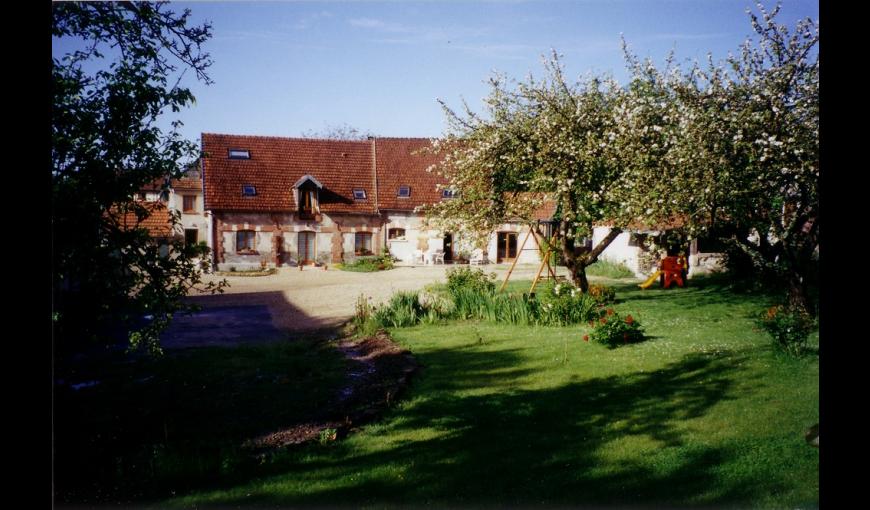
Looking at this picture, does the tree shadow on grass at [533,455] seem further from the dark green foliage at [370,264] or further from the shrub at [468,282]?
the dark green foliage at [370,264]

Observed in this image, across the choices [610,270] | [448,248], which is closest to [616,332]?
[610,270]

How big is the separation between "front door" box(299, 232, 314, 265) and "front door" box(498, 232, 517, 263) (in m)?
11.1

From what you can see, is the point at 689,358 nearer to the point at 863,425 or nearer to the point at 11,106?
the point at 863,425

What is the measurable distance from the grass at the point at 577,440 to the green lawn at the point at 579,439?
0.06 feet

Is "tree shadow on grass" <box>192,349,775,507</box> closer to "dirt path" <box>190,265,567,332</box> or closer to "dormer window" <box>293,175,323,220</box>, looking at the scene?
"dirt path" <box>190,265,567,332</box>

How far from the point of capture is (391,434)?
5961mm

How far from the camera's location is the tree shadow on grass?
4.46 m

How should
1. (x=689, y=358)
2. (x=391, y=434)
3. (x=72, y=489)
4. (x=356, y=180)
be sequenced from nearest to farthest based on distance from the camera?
(x=72, y=489)
(x=391, y=434)
(x=689, y=358)
(x=356, y=180)

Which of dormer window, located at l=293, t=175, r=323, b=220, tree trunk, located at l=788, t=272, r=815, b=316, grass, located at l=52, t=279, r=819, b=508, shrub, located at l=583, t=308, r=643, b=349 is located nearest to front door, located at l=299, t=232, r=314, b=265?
dormer window, located at l=293, t=175, r=323, b=220

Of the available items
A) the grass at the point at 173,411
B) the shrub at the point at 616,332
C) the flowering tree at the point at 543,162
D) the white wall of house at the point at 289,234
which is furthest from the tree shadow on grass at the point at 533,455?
the white wall of house at the point at 289,234

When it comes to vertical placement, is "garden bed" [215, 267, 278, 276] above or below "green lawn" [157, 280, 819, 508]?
above

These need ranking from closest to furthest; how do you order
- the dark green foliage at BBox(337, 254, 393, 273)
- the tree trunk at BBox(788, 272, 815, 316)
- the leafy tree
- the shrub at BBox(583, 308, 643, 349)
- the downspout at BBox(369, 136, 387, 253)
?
1. the leafy tree
2. the shrub at BBox(583, 308, 643, 349)
3. the tree trunk at BBox(788, 272, 815, 316)
4. the dark green foliage at BBox(337, 254, 393, 273)
5. the downspout at BBox(369, 136, 387, 253)

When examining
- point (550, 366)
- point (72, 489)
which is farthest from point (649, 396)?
point (72, 489)

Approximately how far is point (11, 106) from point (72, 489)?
3.65 m
